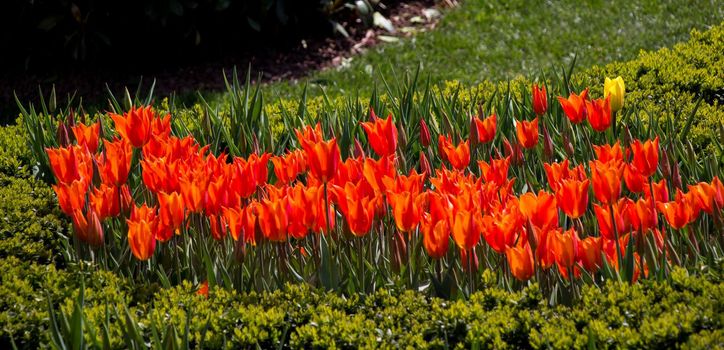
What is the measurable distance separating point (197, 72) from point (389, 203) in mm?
5232

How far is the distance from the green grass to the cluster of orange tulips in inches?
155

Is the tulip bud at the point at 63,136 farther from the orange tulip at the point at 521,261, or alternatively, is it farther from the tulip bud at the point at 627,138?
the tulip bud at the point at 627,138

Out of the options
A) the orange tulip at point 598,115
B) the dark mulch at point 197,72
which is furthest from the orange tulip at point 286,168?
the dark mulch at point 197,72

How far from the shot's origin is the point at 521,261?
3.06 metres

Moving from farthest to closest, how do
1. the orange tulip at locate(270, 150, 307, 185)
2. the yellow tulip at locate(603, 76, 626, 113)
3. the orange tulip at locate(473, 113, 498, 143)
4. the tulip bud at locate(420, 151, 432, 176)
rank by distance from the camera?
the yellow tulip at locate(603, 76, 626, 113)
the orange tulip at locate(473, 113, 498, 143)
the tulip bud at locate(420, 151, 432, 176)
the orange tulip at locate(270, 150, 307, 185)

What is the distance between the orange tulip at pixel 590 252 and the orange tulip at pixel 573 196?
0.12 meters

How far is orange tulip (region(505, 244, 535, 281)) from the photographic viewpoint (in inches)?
120

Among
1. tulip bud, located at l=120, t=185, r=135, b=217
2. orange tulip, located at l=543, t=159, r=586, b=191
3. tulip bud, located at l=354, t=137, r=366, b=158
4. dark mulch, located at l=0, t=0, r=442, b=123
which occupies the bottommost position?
dark mulch, located at l=0, t=0, r=442, b=123

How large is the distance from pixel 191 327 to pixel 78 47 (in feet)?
18.3

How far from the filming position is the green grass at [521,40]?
26.5ft

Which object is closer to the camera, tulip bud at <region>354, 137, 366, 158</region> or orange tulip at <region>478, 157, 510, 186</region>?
orange tulip at <region>478, 157, 510, 186</region>

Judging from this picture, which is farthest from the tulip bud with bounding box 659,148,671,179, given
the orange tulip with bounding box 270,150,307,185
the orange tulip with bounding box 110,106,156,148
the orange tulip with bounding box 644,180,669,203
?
the orange tulip with bounding box 110,106,156,148

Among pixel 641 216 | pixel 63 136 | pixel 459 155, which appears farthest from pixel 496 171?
pixel 63 136

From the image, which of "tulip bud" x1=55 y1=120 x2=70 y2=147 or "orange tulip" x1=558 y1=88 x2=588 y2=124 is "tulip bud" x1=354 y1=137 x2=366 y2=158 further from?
"tulip bud" x1=55 y1=120 x2=70 y2=147
